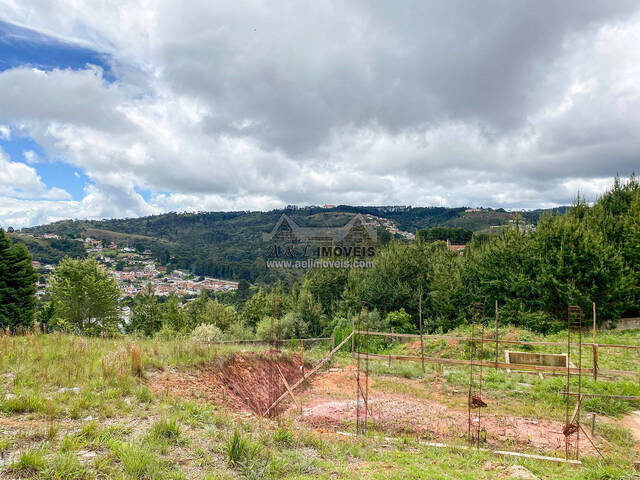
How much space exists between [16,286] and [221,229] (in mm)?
130909

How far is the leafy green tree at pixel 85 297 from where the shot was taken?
2302 cm

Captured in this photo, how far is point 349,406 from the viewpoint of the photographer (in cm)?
750

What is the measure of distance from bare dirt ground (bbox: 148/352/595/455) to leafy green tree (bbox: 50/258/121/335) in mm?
18657

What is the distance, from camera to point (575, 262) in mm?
16078

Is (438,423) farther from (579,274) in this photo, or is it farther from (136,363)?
(579,274)

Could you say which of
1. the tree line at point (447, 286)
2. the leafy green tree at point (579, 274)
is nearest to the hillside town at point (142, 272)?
the tree line at point (447, 286)

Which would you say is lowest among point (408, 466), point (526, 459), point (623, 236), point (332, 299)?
point (332, 299)

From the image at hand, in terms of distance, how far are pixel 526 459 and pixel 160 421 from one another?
5633 mm

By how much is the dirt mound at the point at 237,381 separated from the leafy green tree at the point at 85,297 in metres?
17.9

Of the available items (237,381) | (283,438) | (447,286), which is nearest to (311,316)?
(447,286)

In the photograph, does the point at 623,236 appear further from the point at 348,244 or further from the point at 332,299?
the point at 348,244

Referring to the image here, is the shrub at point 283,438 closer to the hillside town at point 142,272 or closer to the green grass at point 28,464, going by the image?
the green grass at point 28,464

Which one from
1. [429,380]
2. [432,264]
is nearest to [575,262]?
[432,264]

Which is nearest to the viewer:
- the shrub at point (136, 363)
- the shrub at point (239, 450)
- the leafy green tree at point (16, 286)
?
the shrub at point (239, 450)
